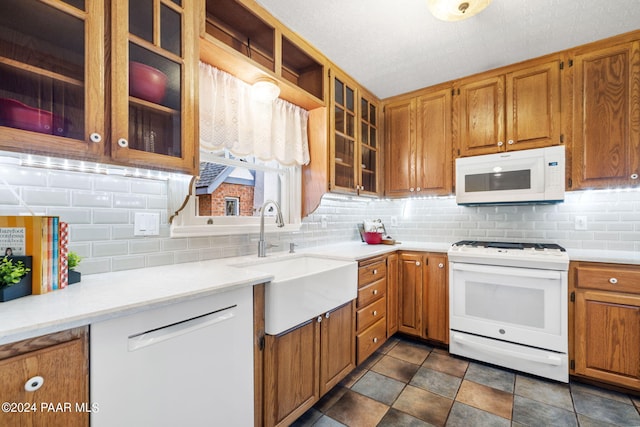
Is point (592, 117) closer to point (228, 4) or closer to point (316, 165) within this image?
point (316, 165)

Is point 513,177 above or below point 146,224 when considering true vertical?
above

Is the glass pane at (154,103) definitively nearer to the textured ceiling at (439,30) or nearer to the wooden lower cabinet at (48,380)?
the wooden lower cabinet at (48,380)

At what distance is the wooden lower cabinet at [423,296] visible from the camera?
246cm

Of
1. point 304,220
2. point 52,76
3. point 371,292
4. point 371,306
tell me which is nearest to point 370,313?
point 371,306

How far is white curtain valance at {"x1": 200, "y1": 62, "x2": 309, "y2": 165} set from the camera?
165 centimetres

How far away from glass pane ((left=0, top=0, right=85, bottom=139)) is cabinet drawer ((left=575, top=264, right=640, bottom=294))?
2.92 m

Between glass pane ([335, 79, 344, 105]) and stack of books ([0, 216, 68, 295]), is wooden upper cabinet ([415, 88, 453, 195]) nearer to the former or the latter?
glass pane ([335, 79, 344, 105])

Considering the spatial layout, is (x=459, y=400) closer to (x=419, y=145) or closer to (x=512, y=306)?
(x=512, y=306)

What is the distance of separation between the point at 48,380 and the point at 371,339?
193 centimetres

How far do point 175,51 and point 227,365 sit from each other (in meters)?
1.41

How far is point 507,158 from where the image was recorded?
2.40 m

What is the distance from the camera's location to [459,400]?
180 cm

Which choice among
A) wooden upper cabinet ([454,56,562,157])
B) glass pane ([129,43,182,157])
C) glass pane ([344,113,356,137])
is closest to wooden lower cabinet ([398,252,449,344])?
wooden upper cabinet ([454,56,562,157])

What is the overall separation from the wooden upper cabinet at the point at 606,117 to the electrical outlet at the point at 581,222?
365 millimetres
